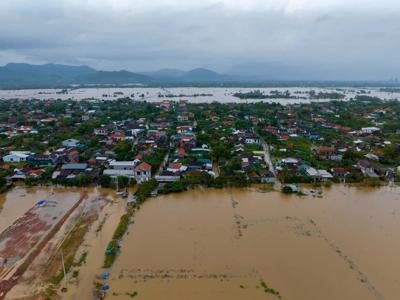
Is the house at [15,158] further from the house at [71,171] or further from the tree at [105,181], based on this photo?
the tree at [105,181]

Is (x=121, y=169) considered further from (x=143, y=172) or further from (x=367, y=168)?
(x=367, y=168)

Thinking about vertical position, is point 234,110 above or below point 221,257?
above

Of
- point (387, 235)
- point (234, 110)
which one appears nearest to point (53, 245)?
point (387, 235)

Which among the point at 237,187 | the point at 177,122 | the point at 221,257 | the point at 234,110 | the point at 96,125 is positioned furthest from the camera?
the point at 234,110

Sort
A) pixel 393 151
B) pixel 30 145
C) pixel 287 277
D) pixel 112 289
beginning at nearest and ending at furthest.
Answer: pixel 112 289, pixel 287 277, pixel 393 151, pixel 30 145

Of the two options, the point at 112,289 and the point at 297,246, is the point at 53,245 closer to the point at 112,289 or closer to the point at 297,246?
the point at 112,289

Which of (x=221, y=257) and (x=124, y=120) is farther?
(x=124, y=120)

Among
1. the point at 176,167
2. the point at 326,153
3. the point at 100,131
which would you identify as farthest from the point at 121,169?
the point at 326,153
